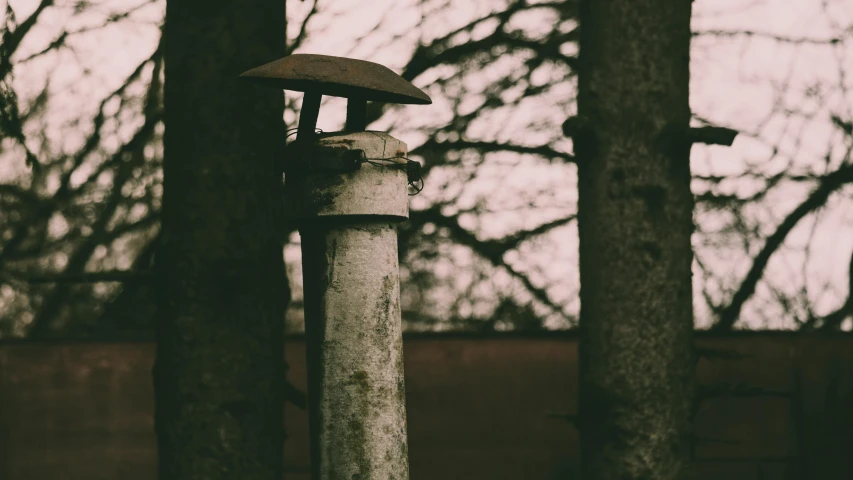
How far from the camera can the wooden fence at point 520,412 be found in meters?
4.57

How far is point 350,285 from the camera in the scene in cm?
242

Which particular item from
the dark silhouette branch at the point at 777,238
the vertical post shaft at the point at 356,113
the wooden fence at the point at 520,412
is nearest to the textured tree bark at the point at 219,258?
the vertical post shaft at the point at 356,113

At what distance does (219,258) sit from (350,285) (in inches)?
48.2

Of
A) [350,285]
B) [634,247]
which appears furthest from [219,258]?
[634,247]

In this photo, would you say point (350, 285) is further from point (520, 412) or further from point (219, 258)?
point (520, 412)

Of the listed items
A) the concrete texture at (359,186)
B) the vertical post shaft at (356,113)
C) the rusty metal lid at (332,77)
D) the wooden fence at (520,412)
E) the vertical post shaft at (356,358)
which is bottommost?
the wooden fence at (520,412)

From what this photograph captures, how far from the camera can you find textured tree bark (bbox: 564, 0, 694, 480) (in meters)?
3.31

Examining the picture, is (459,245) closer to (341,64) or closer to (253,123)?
(253,123)

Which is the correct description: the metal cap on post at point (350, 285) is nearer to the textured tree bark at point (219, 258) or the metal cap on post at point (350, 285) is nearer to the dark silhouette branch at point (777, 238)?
the textured tree bark at point (219, 258)

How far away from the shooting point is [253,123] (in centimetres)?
365

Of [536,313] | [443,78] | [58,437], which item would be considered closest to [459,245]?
[536,313]

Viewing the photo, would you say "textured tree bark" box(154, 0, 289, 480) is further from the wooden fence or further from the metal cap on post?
the wooden fence

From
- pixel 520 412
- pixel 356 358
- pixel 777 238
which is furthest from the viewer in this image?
pixel 777 238

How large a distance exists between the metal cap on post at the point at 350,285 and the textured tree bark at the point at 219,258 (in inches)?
41.4
